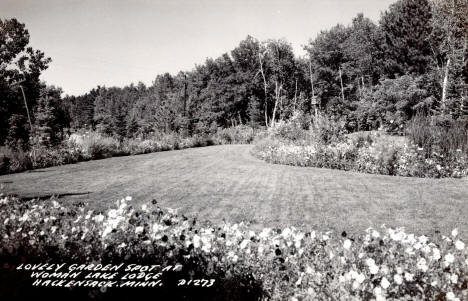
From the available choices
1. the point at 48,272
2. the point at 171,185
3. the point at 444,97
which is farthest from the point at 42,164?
the point at 444,97

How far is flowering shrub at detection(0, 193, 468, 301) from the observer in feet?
9.33

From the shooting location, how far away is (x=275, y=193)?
297 inches

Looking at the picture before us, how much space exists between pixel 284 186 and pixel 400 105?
861 inches

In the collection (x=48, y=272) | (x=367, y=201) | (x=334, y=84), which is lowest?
(x=367, y=201)

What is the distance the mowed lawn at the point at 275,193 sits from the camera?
580 centimetres

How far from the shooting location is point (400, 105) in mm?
26375

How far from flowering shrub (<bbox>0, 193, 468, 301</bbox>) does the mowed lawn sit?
1983 millimetres

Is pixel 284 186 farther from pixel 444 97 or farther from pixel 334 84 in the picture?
pixel 334 84

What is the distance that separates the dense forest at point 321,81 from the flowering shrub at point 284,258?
1032 centimetres

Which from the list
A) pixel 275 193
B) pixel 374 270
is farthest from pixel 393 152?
pixel 374 270

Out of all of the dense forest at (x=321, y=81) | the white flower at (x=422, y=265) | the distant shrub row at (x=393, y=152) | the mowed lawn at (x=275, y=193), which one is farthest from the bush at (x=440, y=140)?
the white flower at (x=422, y=265)

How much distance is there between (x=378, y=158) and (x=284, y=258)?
25.9 feet

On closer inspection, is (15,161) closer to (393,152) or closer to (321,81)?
(393,152)

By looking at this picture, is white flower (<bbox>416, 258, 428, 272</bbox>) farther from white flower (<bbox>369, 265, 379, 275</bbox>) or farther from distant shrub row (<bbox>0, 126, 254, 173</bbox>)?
distant shrub row (<bbox>0, 126, 254, 173</bbox>)
